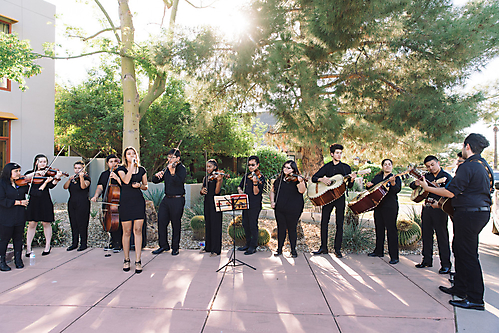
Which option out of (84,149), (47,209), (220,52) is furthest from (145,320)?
(84,149)

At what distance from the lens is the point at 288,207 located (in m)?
5.81

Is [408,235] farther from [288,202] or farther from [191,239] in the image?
[191,239]

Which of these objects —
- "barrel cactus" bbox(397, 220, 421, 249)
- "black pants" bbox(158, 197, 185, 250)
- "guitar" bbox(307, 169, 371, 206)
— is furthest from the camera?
"barrel cactus" bbox(397, 220, 421, 249)

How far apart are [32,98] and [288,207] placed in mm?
10333

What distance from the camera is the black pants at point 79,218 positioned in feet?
19.9

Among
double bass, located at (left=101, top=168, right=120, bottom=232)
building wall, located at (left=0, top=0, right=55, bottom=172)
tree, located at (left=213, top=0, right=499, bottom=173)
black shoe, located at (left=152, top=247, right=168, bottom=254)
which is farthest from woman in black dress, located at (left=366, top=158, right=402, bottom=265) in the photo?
building wall, located at (left=0, top=0, right=55, bottom=172)

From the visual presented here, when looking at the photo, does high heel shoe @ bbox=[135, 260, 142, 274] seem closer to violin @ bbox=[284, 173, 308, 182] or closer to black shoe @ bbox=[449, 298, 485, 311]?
violin @ bbox=[284, 173, 308, 182]

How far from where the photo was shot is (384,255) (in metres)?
6.07

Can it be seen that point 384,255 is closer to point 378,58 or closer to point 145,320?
point 378,58

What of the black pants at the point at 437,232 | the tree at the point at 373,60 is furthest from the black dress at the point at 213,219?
the black pants at the point at 437,232

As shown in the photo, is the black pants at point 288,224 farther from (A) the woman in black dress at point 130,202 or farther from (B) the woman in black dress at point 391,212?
(A) the woman in black dress at point 130,202

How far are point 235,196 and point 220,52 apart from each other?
3.68 metres

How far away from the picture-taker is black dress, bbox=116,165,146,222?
196 inches

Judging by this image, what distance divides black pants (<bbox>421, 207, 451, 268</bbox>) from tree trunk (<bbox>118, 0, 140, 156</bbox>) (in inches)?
260
